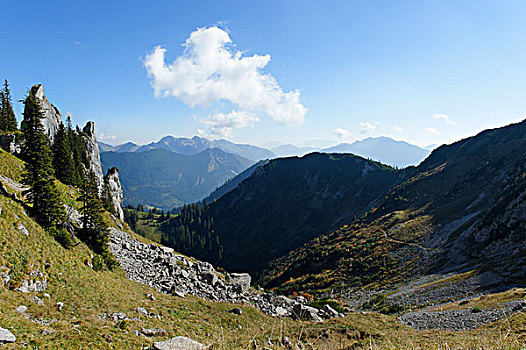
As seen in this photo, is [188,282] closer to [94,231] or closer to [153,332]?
[94,231]

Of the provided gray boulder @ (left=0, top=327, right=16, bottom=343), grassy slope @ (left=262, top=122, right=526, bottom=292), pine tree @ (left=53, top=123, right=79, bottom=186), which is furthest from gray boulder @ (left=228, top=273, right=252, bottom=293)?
pine tree @ (left=53, top=123, right=79, bottom=186)

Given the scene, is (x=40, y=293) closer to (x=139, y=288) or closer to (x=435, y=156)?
(x=139, y=288)

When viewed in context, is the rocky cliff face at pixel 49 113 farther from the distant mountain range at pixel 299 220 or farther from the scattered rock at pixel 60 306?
the distant mountain range at pixel 299 220

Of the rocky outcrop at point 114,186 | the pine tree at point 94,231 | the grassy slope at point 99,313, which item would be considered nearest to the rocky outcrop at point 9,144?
the pine tree at point 94,231

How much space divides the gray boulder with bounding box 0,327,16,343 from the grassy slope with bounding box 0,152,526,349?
273 mm

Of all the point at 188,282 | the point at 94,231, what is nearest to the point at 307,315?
the point at 188,282

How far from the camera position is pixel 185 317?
921 inches

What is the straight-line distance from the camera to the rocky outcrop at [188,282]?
32281 millimetres

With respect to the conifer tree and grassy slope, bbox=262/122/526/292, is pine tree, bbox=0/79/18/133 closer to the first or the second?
the conifer tree

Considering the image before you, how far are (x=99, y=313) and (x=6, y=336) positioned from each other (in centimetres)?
987

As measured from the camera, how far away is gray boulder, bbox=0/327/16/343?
9.90 meters

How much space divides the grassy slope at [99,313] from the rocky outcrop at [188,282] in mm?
A: 3267

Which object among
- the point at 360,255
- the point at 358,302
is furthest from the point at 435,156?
the point at 358,302

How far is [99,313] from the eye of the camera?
19.0m
